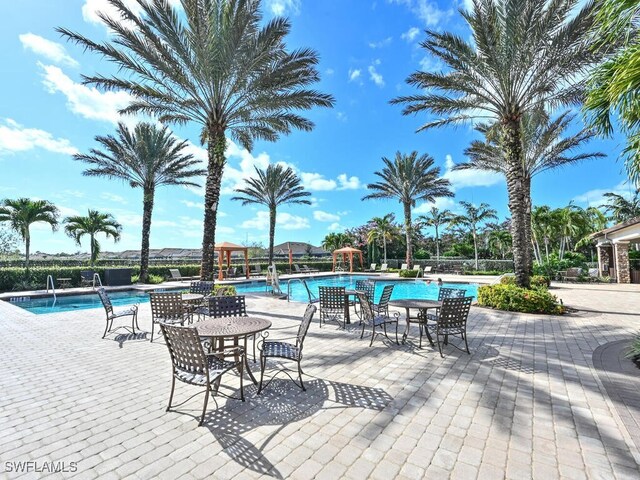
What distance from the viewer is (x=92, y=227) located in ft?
65.7

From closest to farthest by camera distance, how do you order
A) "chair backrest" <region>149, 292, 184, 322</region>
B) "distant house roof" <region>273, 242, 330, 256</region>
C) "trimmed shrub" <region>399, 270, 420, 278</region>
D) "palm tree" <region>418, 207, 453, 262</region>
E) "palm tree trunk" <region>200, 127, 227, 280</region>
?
"chair backrest" <region>149, 292, 184, 322</region> < "palm tree trunk" <region>200, 127, 227, 280</region> < "trimmed shrub" <region>399, 270, 420, 278</region> < "palm tree" <region>418, 207, 453, 262</region> < "distant house roof" <region>273, 242, 330, 256</region>

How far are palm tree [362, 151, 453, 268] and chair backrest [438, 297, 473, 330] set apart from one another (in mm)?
19715

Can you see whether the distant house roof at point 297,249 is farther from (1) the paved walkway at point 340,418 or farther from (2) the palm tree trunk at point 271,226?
(1) the paved walkway at point 340,418

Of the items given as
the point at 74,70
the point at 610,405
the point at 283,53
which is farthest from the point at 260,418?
the point at 74,70

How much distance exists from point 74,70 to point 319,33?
8.35m

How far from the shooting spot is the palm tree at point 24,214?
16.4 metres

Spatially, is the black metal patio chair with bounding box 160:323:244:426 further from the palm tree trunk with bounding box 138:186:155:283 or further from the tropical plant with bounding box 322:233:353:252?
the tropical plant with bounding box 322:233:353:252

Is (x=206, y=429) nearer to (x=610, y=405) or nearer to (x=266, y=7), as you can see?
(x=610, y=405)

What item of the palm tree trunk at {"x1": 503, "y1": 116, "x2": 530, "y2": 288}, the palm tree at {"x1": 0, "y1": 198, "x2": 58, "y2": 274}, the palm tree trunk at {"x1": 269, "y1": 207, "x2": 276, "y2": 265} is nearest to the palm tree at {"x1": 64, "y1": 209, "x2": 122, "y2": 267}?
the palm tree at {"x1": 0, "y1": 198, "x2": 58, "y2": 274}

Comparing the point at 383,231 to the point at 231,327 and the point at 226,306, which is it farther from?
the point at 231,327

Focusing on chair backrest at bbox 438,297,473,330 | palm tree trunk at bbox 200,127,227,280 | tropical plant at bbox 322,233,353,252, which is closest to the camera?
chair backrest at bbox 438,297,473,330

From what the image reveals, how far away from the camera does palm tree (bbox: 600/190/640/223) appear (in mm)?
34094

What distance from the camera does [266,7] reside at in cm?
970

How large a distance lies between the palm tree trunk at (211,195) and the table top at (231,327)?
259 inches
